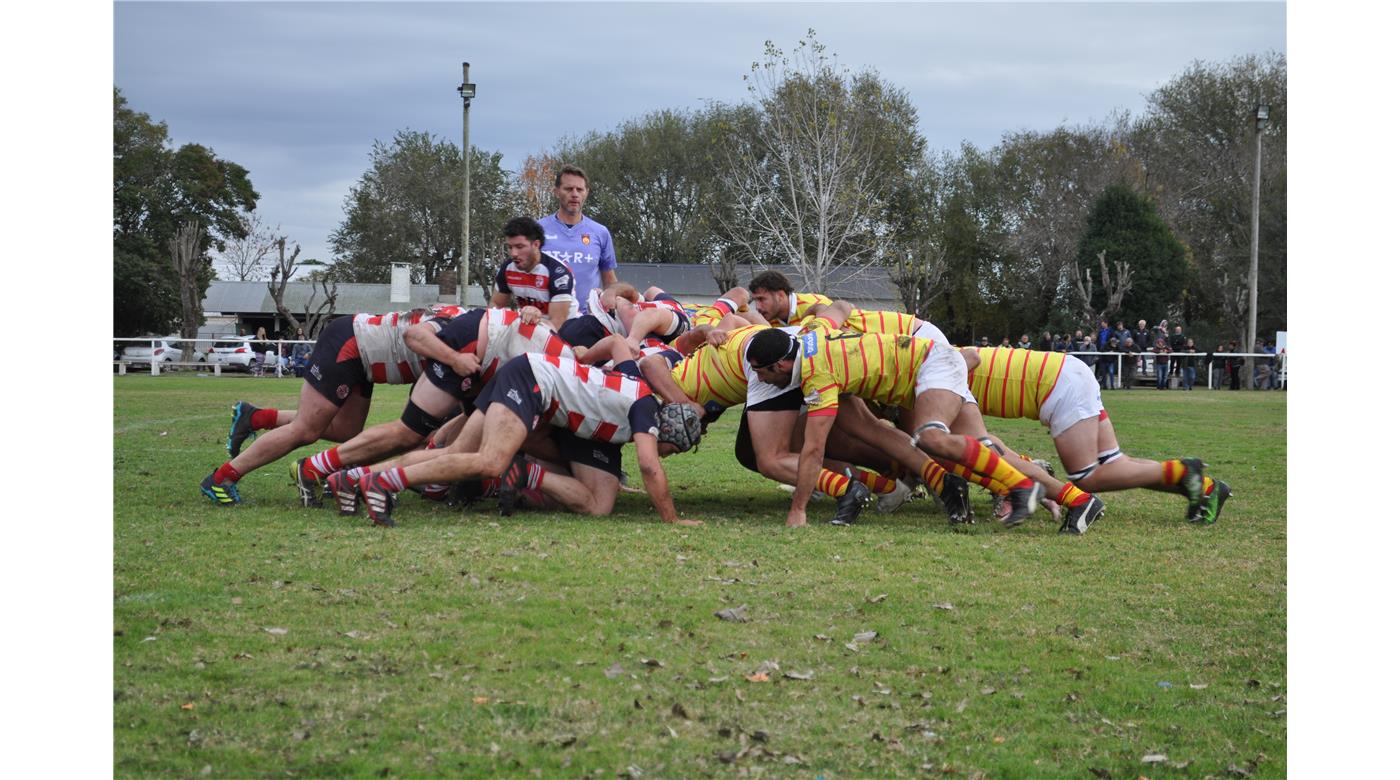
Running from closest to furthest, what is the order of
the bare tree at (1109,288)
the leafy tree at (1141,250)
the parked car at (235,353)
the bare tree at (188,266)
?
the parked car at (235,353)
the bare tree at (1109,288)
the leafy tree at (1141,250)
the bare tree at (188,266)

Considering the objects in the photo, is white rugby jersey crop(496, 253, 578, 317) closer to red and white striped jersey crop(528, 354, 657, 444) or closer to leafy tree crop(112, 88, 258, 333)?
red and white striped jersey crop(528, 354, 657, 444)

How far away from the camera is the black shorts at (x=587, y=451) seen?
29.6 ft

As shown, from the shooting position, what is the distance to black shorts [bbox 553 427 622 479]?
9.02 meters

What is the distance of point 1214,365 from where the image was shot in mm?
35875

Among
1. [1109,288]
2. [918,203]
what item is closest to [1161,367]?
[1109,288]

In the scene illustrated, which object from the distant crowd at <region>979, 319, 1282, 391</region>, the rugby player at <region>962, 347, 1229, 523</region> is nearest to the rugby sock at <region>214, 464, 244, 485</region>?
the rugby player at <region>962, 347, 1229, 523</region>

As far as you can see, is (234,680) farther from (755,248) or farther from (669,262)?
(669,262)

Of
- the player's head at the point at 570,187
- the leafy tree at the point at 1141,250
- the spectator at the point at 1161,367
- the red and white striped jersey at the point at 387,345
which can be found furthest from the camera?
the leafy tree at the point at 1141,250

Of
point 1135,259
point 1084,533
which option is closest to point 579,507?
point 1084,533

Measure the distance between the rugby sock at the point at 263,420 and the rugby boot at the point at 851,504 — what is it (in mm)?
4796

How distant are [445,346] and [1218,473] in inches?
303

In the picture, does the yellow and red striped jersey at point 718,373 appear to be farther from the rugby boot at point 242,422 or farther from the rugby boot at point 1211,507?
the rugby boot at point 242,422

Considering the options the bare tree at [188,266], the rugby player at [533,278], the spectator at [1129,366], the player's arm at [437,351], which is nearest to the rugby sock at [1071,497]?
the rugby player at [533,278]

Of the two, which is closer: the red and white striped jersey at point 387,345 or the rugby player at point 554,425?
the rugby player at point 554,425
